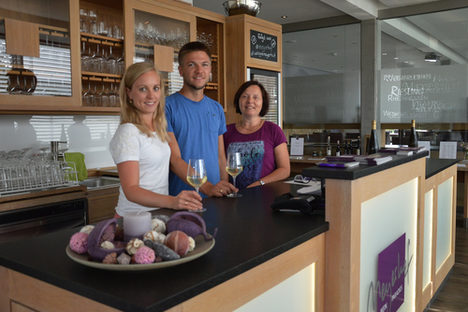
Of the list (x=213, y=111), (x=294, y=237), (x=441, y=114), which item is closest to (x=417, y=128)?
(x=441, y=114)

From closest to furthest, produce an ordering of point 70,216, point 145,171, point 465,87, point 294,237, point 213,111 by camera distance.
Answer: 1. point 294,237
2. point 145,171
3. point 213,111
4. point 70,216
5. point 465,87

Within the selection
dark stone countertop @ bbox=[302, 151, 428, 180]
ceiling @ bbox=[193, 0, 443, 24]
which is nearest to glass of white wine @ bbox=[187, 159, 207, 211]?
dark stone countertop @ bbox=[302, 151, 428, 180]

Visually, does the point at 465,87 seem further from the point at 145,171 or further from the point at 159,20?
the point at 145,171

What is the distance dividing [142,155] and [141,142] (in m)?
0.06

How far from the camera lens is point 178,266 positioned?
110 cm

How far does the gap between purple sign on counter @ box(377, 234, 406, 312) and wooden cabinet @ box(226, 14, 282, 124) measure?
2.52 m

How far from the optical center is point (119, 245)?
43.2 inches

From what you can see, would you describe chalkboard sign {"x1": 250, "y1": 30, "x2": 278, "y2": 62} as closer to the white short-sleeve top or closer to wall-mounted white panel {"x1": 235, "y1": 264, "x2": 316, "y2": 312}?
the white short-sleeve top

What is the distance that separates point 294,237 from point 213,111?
124 centimetres

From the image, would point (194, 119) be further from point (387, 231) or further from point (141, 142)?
point (387, 231)

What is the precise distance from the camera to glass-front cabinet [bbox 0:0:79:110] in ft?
9.46

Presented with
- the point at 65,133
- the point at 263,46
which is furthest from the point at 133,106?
the point at 263,46

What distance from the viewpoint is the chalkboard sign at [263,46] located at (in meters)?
4.48

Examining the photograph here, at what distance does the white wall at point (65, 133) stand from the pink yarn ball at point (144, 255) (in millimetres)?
2751
